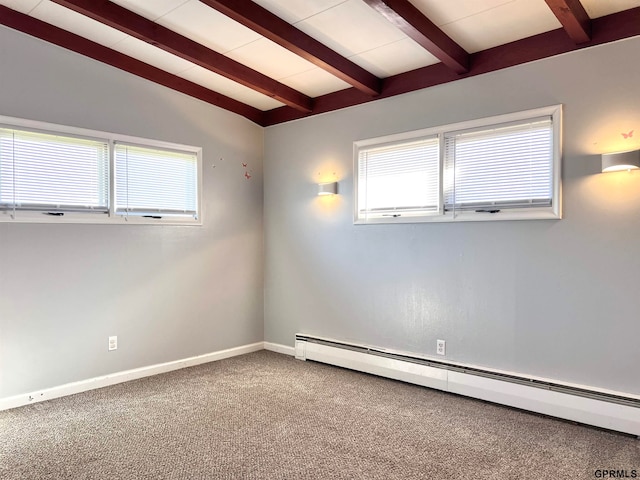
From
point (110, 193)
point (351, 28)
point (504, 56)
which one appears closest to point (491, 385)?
point (504, 56)

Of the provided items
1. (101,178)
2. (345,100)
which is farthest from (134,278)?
(345,100)

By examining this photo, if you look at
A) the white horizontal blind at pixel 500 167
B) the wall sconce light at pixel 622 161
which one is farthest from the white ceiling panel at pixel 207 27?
the wall sconce light at pixel 622 161

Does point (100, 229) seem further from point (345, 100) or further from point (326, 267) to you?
point (345, 100)

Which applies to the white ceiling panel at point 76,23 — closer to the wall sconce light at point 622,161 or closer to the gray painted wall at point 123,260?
the gray painted wall at point 123,260

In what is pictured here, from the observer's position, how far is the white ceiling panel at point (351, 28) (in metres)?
3.10

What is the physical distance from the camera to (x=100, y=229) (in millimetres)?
3914

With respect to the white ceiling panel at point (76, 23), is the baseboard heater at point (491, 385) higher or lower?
lower

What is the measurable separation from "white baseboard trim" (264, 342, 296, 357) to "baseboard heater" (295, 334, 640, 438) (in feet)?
1.00

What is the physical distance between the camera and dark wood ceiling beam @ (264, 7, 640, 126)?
2.92 metres

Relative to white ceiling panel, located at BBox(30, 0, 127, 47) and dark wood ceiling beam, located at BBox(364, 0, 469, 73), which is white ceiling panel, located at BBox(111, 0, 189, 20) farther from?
dark wood ceiling beam, located at BBox(364, 0, 469, 73)

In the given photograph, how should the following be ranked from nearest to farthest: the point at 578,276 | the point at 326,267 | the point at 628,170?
1. the point at 628,170
2. the point at 578,276
3. the point at 326,267

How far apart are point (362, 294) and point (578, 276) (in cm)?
189

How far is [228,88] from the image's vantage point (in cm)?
459

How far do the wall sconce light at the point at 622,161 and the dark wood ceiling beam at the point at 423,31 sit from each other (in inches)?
51.2
